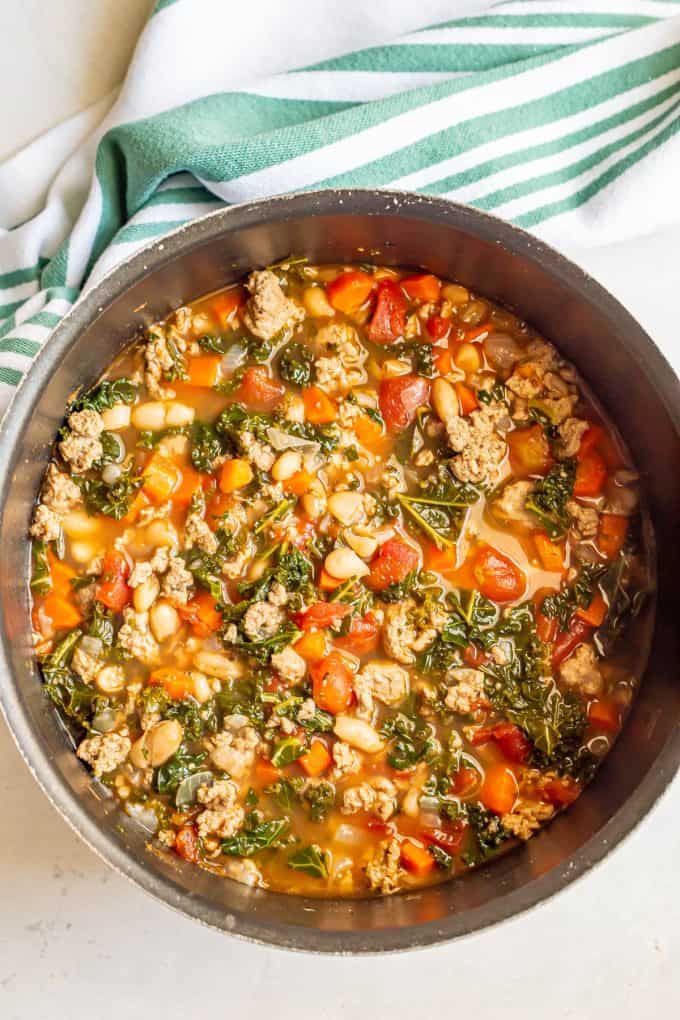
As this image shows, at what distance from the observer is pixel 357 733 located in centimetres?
340

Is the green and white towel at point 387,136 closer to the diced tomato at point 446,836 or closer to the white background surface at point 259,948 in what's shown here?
the white background surface at point 259,948

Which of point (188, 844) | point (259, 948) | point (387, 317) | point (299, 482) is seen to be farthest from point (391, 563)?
point (259, 948)

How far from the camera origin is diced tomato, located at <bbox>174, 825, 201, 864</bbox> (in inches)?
136

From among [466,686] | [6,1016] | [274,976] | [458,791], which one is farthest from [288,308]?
[6,1016]

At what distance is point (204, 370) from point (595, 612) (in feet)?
5.44

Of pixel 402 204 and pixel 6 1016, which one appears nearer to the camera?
pixel 402 204

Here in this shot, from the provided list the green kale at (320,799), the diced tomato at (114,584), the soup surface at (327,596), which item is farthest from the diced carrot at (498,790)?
the diced tomato at (114,584)

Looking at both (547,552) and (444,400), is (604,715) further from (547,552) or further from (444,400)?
(444,400)

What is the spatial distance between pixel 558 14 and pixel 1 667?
3.03 m

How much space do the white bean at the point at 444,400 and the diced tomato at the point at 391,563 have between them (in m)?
0.48

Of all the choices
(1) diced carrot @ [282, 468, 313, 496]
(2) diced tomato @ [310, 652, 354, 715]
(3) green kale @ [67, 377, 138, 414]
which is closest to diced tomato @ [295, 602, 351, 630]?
(2) diced tomato @ [310, 652, 354, 715]

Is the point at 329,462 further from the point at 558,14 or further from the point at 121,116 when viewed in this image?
the point at 558,14

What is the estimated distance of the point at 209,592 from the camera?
3.50 m

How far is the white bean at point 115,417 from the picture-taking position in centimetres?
351
